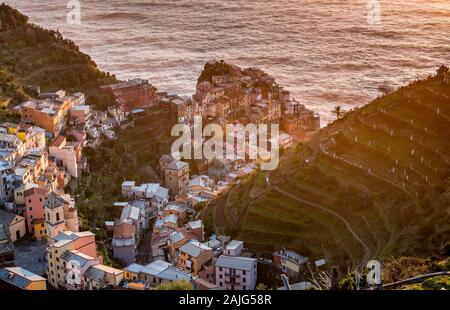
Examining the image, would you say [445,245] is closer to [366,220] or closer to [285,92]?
[366,220]

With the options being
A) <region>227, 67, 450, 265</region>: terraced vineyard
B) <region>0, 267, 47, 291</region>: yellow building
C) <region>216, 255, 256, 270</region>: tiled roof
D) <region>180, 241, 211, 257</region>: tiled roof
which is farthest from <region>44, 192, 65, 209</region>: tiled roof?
<region>227, 67, 450, 265</region>: terraced vineyard

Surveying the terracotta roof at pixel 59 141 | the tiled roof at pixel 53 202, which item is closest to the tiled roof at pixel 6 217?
the tiled roof at pixel 53 202

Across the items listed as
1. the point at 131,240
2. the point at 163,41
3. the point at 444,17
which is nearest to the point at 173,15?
the point at 163,41

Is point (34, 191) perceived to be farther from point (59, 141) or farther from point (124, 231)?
point (59, 141)

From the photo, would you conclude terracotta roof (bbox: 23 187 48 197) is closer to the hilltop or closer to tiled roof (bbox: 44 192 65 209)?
tiled roof (bbox: 44 192 65 209)

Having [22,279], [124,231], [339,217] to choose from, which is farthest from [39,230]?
[339,217]

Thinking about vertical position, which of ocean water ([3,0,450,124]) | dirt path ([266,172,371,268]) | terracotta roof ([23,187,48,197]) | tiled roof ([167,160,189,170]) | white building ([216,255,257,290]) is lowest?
white building ([216,255,257,290])
